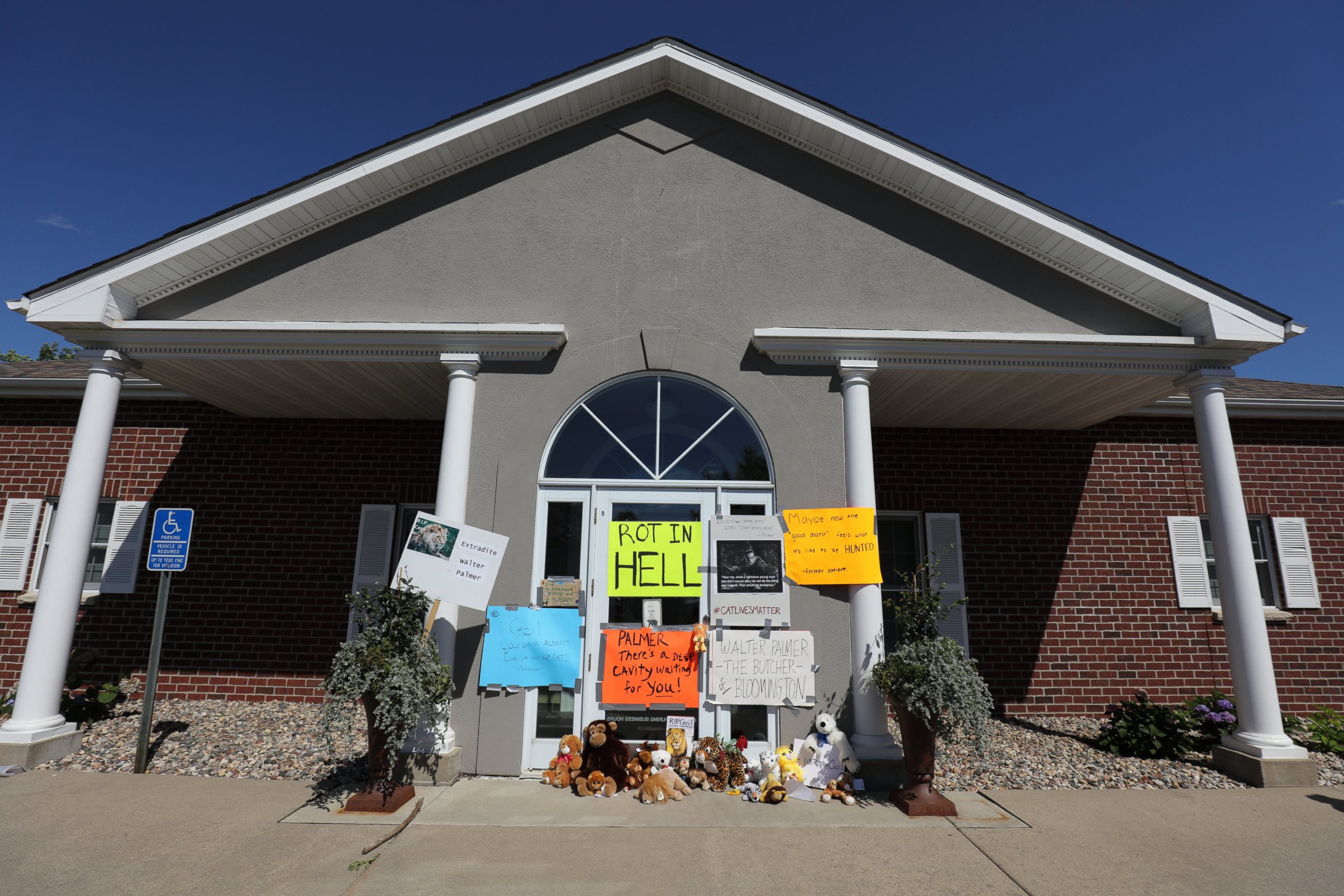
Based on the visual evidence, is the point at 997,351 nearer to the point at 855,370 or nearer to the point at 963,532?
the point at 855,370

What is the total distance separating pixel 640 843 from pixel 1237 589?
18.3 feet

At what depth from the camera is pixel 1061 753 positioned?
6387 millimetres

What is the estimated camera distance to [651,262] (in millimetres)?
6340

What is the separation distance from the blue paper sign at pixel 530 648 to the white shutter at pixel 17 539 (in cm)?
680

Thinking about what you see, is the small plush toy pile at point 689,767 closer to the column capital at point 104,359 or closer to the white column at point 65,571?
the white column at point 65,571

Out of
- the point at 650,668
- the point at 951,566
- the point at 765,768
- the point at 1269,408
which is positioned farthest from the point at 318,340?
the point at 1269,408

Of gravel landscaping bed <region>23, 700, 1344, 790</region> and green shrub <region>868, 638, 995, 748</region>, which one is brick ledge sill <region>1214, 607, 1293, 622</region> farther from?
green shrub <region>868, 638, 995, 748</region>

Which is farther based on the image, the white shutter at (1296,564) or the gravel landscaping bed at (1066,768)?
the white shutter at (1296,564)

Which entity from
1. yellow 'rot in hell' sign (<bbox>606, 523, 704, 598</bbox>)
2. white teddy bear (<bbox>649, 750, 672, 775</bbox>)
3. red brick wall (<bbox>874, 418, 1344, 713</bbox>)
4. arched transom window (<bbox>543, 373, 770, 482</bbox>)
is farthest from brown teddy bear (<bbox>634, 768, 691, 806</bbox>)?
red brick wall (<bbox>874, 418, 1344, 713</bbox>)

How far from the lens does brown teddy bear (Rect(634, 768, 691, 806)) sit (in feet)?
16.4

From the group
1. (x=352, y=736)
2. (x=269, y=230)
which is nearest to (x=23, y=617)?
(x=352, y=736)

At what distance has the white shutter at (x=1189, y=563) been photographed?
319 inches

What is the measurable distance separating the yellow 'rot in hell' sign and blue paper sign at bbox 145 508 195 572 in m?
3.68

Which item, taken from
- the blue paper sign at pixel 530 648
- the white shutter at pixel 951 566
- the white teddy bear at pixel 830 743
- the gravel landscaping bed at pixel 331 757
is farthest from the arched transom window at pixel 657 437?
the white shutter at pixel 951 566
